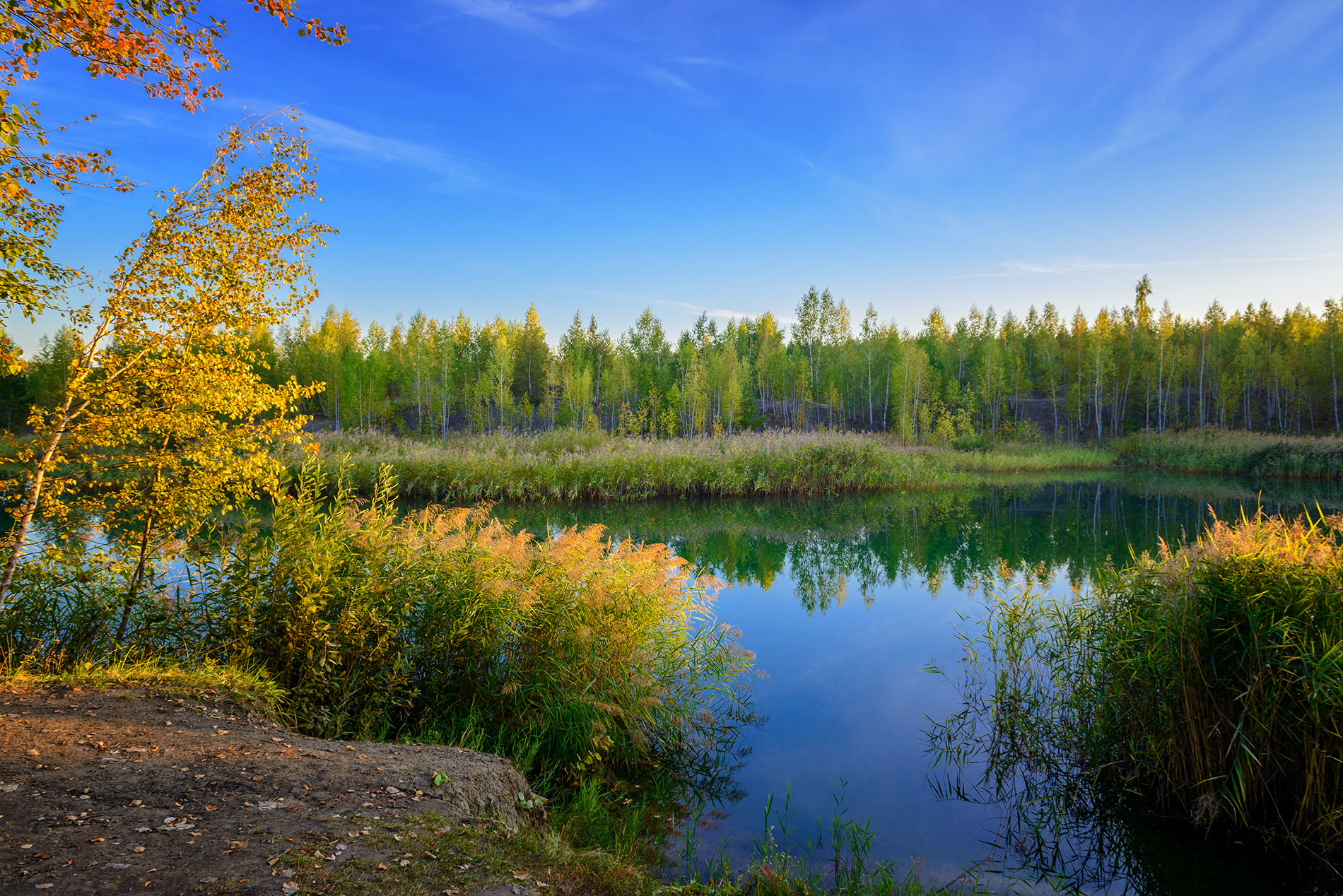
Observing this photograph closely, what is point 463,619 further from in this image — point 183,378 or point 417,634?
point 183,378

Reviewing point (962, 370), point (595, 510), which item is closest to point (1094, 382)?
point (962, 370)

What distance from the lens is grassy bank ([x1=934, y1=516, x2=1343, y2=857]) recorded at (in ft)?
11.3

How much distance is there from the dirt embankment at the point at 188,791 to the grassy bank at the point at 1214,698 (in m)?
3.81

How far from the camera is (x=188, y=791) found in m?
2.74

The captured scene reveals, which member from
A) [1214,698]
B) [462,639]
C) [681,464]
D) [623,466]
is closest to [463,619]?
[462,639]

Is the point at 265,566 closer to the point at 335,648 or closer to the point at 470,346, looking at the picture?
the point at 335,648

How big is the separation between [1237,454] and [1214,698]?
34.0 meters

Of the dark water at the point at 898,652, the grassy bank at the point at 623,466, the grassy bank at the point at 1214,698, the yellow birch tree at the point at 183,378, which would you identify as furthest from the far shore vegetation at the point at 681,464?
the grassy bank at the point at 1214,698

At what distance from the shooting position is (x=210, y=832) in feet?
8.07

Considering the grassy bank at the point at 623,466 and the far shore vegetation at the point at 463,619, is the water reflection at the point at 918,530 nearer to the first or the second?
the grassy bank at the point at 623,466

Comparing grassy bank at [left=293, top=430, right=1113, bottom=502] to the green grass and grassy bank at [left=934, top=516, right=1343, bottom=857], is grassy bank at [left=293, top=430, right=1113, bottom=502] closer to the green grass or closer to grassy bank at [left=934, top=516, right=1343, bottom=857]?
the green grass

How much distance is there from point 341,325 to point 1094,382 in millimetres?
71169

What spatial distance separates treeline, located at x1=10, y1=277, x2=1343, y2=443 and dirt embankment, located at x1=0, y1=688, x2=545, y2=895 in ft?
114

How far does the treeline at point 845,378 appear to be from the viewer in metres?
44.2
